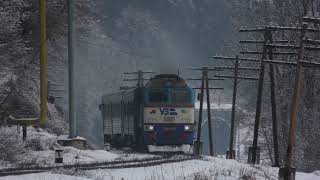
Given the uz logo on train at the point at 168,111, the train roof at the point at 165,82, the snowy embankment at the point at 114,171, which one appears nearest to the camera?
the snowy embankment at the point at 114,171

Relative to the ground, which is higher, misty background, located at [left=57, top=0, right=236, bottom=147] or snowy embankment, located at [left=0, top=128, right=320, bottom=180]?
misty background, located at [left=57, top=0, right=236, bottom=147]

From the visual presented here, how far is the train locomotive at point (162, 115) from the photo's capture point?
96.8 feet

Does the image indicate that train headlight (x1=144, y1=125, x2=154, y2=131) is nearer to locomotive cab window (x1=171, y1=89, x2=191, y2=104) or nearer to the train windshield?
the train windshield

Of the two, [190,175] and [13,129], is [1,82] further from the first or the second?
[190,175]

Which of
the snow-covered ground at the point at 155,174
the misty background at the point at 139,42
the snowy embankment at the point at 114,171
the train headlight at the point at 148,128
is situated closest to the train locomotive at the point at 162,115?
the train headlight at the point at 148,128

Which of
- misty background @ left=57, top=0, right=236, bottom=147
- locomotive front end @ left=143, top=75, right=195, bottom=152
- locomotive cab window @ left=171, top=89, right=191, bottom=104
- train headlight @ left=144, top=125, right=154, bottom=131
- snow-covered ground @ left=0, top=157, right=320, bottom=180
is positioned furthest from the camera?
misty background @ left=57, top=0, right=236, bottom=147

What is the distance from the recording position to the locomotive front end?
29.5 m

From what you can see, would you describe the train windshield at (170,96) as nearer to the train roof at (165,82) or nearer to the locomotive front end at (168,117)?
the locomotive front end at (168,117)

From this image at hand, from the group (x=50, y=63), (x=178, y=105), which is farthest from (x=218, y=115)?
(x=178, y=105)

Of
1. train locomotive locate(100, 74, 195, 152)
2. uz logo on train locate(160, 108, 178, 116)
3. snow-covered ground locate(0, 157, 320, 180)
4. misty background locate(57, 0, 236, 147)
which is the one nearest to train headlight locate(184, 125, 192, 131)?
train locomotive locate(100, 74, 195, 152)

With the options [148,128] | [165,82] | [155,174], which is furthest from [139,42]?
[155,174]

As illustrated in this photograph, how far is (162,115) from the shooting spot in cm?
2969

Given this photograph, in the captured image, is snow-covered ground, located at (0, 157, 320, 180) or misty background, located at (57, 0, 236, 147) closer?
snow-covered ground, located at (0, 157, 320, 180)

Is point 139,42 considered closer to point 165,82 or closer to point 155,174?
point 165,82
